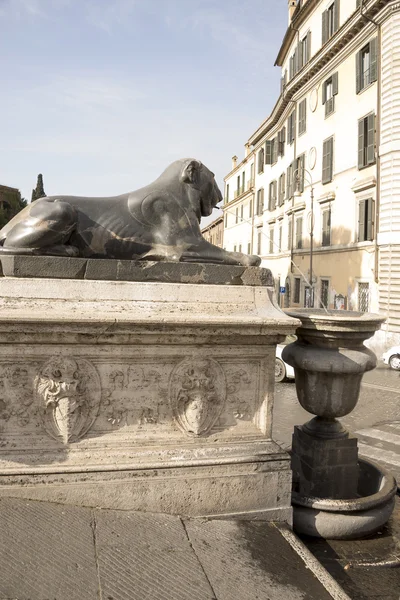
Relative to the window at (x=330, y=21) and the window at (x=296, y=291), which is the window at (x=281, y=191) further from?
the window at (x=330, y=21)

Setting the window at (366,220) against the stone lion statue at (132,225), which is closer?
the stone lion statue at (132,225)

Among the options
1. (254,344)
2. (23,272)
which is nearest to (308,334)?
(254,344)

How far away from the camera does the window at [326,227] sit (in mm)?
21625

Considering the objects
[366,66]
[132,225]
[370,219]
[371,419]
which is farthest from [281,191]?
[132,225]

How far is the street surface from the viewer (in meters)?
5.91

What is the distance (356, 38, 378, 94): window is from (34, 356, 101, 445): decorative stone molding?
17831 millimetres

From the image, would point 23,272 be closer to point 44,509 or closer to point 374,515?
point 44,509

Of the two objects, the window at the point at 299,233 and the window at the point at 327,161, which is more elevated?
the window at the point at 327,161

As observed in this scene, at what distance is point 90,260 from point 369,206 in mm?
16811

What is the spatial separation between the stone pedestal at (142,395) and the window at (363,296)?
16.3 meters

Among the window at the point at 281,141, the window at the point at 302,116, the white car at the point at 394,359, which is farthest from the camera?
the window at the point at 281,141

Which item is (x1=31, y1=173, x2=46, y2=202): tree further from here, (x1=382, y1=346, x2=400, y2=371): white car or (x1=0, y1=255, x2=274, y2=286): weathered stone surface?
(x1=0, y1=255, x2=274, y2=286): weathered stone surface

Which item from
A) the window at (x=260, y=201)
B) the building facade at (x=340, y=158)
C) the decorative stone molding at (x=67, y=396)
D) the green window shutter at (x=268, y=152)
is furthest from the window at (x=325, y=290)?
the decorative stone molding at (x=67, y=396)

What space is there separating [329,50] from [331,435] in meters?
21.2
